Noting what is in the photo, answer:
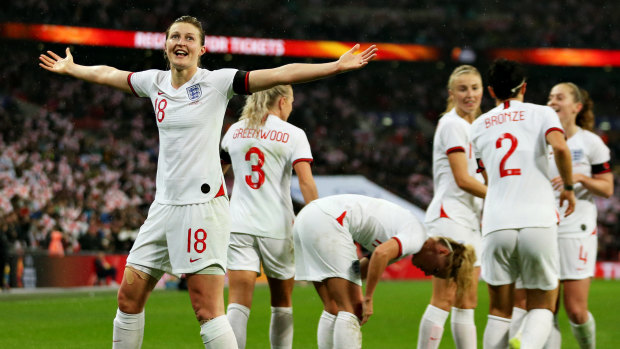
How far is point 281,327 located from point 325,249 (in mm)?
843

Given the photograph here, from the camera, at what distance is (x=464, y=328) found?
20.3 ft

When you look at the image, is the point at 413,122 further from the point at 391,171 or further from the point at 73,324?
the point at 73,324

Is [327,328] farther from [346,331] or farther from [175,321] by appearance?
[175,321]

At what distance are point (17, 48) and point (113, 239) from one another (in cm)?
1009

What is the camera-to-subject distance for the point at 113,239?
20.6m

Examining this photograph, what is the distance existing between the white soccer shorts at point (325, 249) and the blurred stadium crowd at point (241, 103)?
45.2ft

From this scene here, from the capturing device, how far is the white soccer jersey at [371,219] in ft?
18.8

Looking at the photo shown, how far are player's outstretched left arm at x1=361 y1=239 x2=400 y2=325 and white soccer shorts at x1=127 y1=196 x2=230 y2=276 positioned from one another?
1.09 m

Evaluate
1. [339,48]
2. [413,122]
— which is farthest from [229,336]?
[413,122]

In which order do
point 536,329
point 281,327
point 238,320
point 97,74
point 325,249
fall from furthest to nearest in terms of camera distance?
1. point 281,327
2. point 238,320
3. point 325,249
4. point 536,329
5. point 97,74

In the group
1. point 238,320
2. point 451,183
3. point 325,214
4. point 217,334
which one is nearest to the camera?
point 217,334

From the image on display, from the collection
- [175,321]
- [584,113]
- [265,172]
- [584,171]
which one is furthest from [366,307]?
[175,321]

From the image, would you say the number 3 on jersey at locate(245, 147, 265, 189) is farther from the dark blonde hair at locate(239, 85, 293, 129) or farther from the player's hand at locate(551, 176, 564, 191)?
the player's hand at locate(551, 176, 564, 191)

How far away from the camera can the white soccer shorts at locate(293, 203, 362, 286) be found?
5.70m
